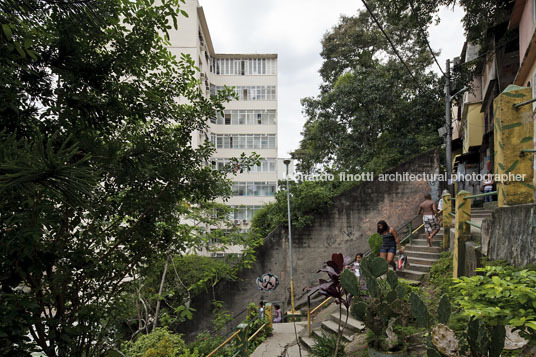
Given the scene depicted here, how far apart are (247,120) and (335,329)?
55.2 ft

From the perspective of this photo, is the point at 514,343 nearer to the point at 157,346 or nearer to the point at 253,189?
the point at 157,346

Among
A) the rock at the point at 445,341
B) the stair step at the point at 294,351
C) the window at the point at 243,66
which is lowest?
the stair step at the point at 294,351

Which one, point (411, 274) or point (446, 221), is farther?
point (446, 221)

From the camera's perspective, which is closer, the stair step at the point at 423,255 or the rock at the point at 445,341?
the rock at the point at 445,341

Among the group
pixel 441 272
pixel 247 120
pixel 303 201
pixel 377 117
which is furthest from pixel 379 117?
pixel 247 120

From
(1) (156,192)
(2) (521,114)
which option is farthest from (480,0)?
(1) (156,192)

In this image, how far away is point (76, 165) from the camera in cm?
141

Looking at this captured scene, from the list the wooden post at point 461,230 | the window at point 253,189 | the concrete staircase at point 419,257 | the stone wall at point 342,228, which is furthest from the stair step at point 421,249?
the window at point 253,189

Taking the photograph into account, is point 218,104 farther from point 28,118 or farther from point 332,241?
point 332,241

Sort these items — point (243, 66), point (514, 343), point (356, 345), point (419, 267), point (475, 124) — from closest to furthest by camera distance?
point (514, 343)
point (356, 345)
point (419, 267)
point (475, 124)
point (243, 66)

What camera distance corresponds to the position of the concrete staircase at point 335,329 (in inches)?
225

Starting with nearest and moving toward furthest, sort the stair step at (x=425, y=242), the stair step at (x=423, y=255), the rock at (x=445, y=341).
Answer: the rock at (x=445, y=341), the stair step at (x=423, y=255), the stair step at (x=425, y=242)

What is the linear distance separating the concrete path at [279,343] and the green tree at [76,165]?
4.62 meters

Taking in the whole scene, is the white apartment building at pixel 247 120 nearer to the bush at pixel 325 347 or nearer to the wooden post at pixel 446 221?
the wooden post at pixel 446 221
